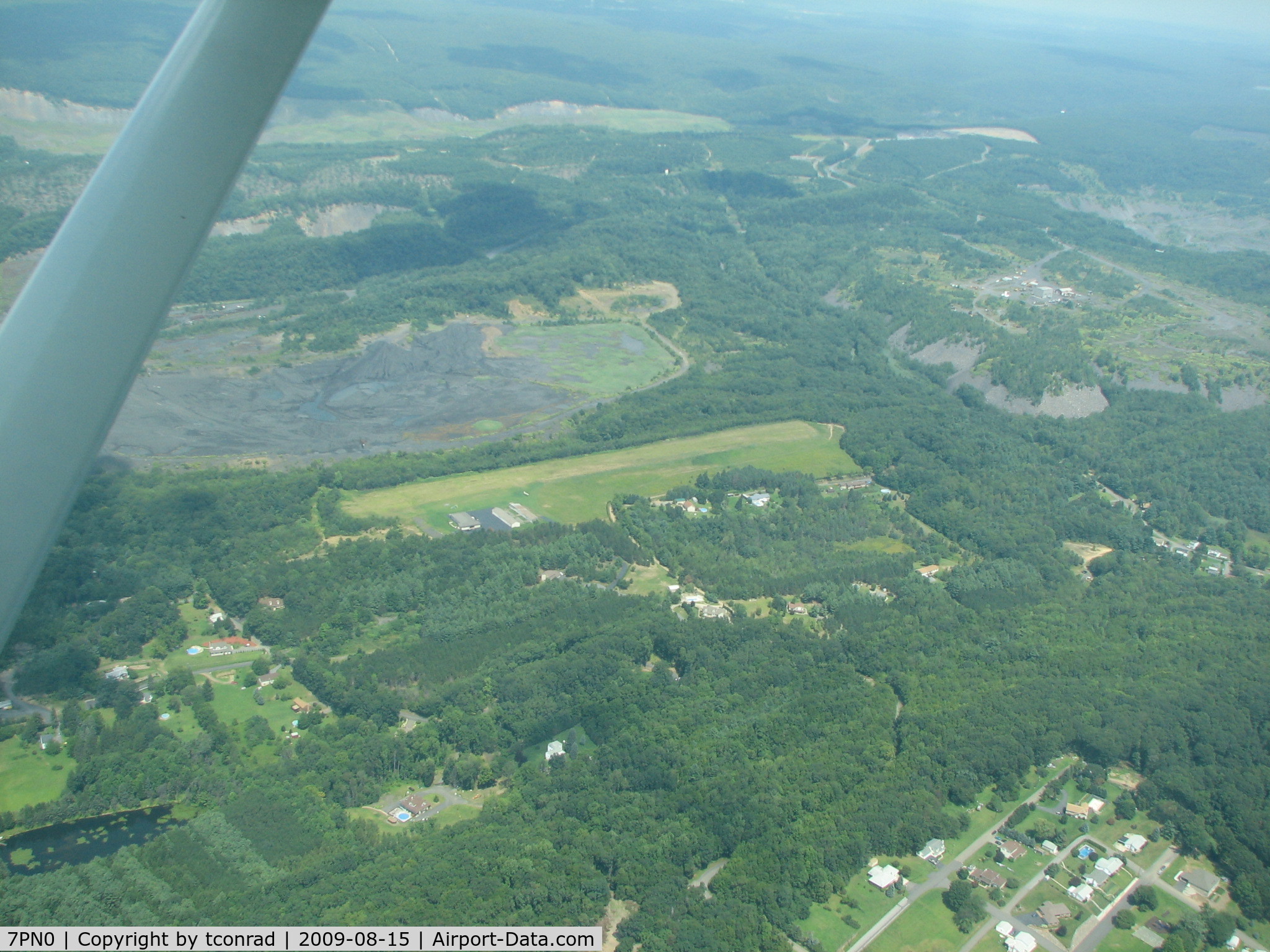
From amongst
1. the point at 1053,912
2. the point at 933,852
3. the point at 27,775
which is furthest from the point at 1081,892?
the point at 27,775

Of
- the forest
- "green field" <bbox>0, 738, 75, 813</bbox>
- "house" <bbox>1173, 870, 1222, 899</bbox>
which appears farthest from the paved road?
"house" <bbox>1173, 870, 1222, 899</bbox>

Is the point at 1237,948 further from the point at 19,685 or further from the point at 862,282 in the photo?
the point at 862,282

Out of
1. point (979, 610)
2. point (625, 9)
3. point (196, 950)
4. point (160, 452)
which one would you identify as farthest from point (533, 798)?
point (625, 9)

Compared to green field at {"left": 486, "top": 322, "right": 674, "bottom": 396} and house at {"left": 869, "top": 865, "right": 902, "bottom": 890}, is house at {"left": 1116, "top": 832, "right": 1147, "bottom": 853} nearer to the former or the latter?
house at {"left": 869, "top": 865, "right": 902, "bottom": 890}

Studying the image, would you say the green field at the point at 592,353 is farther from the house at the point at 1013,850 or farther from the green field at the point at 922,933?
the green field at the point at 922,933
